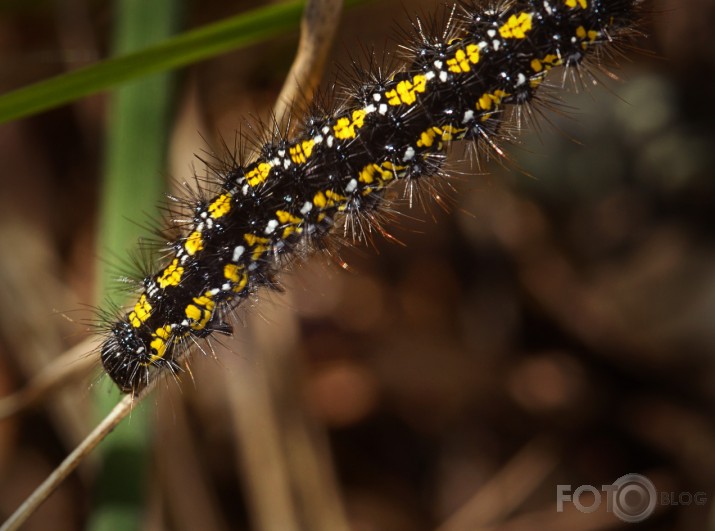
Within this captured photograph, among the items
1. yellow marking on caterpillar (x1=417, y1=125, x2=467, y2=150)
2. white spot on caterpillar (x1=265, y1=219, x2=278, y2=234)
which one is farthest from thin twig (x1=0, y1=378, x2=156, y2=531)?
yellow marking on caterpillar (x1=417, y1=125, x2=467, y2=150)

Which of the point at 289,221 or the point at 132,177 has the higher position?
the point at 132,177

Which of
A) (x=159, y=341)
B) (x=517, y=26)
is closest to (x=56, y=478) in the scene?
(x=159, y=341)

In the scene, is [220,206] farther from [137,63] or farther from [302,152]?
[137,63]

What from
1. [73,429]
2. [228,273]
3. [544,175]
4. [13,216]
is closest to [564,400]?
[544,175]

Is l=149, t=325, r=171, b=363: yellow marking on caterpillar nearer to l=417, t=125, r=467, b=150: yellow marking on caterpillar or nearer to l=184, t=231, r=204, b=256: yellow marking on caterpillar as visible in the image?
l=184, t=231, r=204, b=256: yellow marking on caterpillar

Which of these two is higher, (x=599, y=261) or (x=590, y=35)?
(x=590, y=35)

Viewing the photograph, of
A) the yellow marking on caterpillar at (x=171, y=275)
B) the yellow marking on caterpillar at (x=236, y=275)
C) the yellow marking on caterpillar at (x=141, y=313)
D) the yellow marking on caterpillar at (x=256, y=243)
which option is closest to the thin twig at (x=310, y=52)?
the yellow marking on caterpillar at (x=256, y=243)

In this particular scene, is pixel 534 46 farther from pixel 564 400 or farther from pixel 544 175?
pixel 564 400
